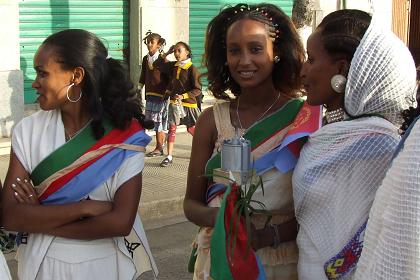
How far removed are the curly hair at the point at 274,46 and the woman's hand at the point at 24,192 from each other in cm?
85

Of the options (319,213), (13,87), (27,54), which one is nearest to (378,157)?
(319,213)

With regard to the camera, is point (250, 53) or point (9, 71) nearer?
point (250, 53)

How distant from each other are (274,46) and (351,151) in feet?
2.54

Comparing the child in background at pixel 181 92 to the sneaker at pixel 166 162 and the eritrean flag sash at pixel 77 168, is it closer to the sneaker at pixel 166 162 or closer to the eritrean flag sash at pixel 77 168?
the sneaker at pixel 166 162

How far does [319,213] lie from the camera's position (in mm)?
2281

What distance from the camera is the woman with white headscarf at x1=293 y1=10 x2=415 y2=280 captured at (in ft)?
7.05

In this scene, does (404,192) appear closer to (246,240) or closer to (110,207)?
(246,240)

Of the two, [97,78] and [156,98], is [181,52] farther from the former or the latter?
[97,78]

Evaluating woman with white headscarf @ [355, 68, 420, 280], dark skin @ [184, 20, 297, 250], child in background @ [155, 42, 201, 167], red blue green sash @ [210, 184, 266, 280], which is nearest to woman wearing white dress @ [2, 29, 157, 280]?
dark skin @ [184, 20, 297, 250]

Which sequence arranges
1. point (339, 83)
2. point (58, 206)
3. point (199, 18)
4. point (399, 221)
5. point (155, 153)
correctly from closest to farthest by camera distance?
point (399, 221), point (339, 83), point (58, 206), point (155, 153), point (199, 18)

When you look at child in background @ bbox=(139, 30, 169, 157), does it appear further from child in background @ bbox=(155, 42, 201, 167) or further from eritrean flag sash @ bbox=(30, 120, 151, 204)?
eritrean flag sash @ bbox=(30, 120, 151, 204)

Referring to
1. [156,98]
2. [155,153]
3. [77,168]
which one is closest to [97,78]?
[77,168]

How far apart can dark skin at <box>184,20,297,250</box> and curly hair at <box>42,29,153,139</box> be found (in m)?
0.31

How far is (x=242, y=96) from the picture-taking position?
2846 millimetres
